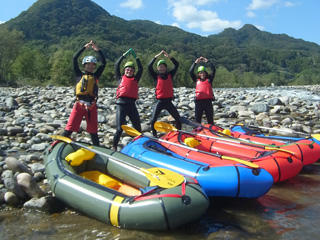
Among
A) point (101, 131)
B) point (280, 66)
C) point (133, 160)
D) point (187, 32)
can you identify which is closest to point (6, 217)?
point (133, 160)

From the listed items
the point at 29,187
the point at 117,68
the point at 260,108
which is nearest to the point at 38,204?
the point at 29,187

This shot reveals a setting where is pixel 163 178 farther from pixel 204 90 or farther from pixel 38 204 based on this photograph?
pixel 204 90

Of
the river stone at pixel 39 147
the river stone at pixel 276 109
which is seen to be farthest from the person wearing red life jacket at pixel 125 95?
the river stone at pixel 276 109

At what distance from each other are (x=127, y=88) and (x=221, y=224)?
325cm

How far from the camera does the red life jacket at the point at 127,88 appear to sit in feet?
19.2

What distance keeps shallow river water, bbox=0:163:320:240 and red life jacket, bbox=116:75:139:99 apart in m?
2.62

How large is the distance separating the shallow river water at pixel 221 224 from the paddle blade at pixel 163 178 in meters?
0.51

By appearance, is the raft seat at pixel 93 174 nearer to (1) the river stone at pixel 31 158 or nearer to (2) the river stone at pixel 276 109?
(1) the river stone at pixel 31 158

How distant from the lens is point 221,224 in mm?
3564

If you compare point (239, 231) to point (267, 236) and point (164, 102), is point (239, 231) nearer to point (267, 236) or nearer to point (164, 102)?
point (267, 236)

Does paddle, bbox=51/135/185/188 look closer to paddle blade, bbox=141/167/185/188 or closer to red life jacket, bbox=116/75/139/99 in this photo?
paddle blade, bbox=141/167/185/188

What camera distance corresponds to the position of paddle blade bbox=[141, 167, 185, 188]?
137 inches

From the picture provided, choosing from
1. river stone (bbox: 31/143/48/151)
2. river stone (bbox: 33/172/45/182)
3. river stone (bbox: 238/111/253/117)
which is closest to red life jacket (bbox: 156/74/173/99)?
river stone (bbox: 31/143/48/151)

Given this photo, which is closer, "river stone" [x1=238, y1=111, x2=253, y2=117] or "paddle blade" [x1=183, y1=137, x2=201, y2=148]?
"paddle blade" [x1=183, y1=137, x2=201, y2=148]
